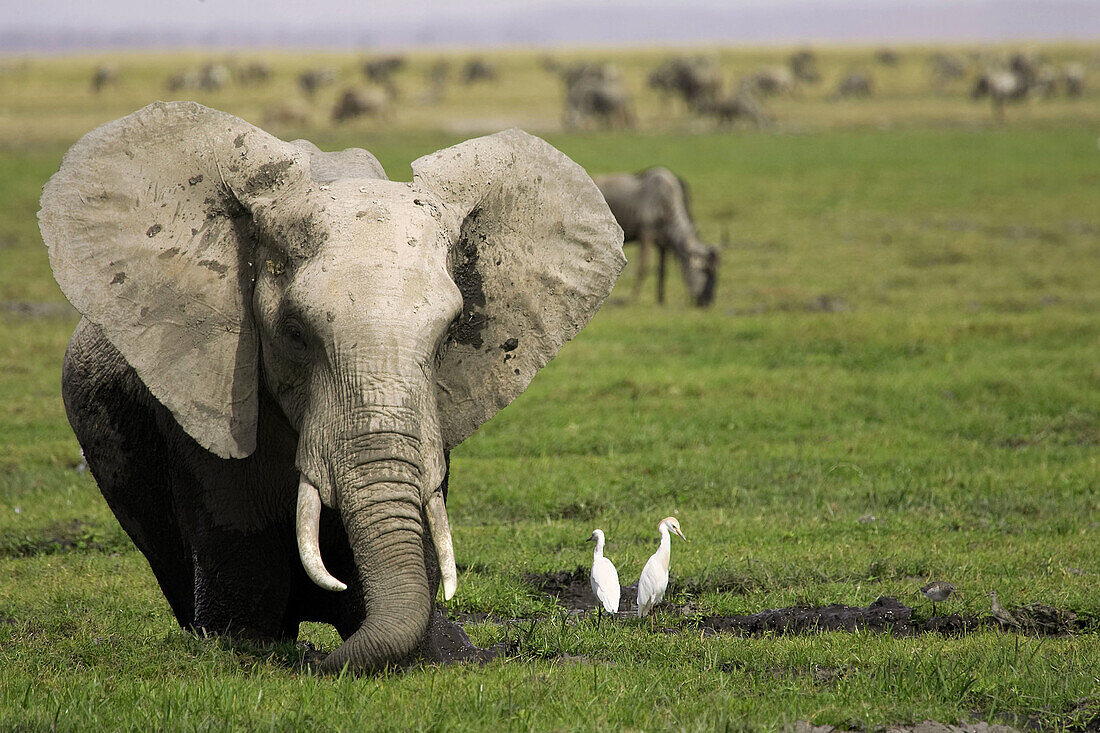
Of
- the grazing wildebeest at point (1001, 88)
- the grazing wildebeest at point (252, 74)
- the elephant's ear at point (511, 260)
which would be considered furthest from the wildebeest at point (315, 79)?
the elephant's ear at point (511, 260)

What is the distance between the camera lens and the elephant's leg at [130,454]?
6098 mm

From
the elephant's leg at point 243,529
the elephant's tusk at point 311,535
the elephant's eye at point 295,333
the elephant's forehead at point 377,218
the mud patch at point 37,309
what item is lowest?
the mud patch at point 37,309

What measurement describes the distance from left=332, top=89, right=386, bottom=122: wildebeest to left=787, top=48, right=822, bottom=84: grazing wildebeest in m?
36.5

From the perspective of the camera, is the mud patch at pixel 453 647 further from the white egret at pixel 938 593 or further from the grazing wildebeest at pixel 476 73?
the grazing wildebeest at pixel 476 73

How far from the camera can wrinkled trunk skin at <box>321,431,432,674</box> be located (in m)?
4.40

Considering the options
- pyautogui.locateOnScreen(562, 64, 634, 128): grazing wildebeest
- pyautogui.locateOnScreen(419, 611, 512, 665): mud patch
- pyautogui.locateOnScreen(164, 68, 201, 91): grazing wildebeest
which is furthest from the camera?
pyautogui.locateOnScreen(164, 68, 201, 91): grazing wildebeest

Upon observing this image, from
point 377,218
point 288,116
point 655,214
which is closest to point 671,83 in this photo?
point 288,116

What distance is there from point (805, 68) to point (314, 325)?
263 feet

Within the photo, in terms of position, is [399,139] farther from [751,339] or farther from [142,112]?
[142,112]

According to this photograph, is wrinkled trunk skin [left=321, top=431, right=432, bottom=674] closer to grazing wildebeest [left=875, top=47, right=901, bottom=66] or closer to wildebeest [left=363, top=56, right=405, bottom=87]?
wildebeest [left=363, top=56, right=405, bottom=87]

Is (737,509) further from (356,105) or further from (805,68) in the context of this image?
(805,68)

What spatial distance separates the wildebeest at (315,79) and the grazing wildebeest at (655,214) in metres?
47.5

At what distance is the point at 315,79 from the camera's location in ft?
220

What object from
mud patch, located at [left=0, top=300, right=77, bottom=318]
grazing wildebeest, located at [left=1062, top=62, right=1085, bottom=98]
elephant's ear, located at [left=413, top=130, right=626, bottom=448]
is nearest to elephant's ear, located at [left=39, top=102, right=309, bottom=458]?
elephant's ear, located at [left=413, top=130, right=626, bottom=448]
